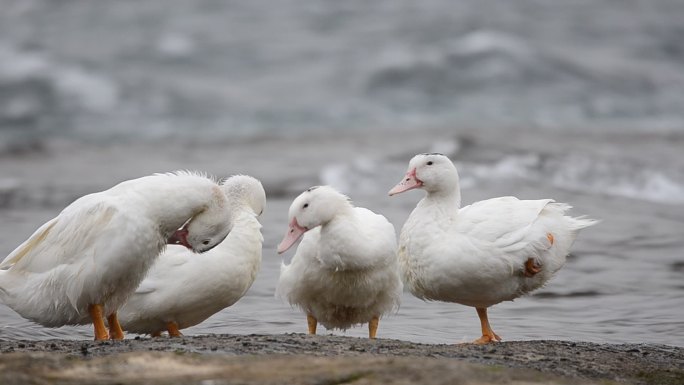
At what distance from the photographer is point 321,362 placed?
592 cm

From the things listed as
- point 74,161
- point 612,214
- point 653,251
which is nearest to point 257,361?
point 653,251

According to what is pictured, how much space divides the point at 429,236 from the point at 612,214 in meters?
8.02

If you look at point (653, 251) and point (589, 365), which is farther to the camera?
point (653, 251)

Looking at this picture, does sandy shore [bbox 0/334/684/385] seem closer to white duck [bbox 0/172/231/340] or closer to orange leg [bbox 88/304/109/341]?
orange leg [bbox 88/304/109/341]

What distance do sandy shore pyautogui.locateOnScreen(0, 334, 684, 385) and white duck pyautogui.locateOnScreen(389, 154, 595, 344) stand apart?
2.01 ft

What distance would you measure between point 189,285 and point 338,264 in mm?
1154

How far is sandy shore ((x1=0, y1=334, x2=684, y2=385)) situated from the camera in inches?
220

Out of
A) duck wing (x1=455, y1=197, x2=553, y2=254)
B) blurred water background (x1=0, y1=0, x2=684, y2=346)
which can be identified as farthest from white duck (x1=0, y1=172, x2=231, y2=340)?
duck wing (x1=455, y1=197, x2=553, y2=254)

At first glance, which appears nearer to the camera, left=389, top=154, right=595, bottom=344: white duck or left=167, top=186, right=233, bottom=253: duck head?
left=167, top=186, right=233, bottom=253: duck head

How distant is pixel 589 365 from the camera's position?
695cm

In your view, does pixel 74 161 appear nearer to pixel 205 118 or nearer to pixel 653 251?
pixel 205 118

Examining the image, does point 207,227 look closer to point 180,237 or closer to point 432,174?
point 180,237

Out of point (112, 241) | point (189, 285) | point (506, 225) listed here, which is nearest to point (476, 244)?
point (506, 225)

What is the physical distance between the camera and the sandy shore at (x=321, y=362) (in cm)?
559
